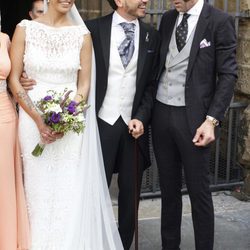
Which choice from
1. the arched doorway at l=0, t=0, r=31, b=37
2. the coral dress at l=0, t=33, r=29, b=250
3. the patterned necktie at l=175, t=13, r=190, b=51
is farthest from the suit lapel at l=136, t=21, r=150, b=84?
the arched doorway at l=0, t=0, r=31, b=37

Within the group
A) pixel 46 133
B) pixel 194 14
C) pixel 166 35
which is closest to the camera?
pixel 46 133

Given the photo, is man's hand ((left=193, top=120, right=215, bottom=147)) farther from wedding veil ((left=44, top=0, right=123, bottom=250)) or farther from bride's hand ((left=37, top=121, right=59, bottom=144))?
bride's hand ((left=37, top=121, right=59, bottom=144))

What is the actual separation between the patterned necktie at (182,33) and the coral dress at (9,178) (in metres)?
1.20

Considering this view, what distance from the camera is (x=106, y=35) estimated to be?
410 centimetres

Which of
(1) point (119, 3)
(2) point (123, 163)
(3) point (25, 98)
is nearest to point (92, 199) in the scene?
(2) point (123, 163)

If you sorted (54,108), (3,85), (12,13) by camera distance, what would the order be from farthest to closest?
(12,13) → (3,85) → (54,108)

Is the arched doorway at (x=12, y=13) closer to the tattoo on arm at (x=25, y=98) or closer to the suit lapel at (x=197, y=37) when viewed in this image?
the tattoo on arm at (x=25, y=98)

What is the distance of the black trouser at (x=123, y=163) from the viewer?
13.7 feet

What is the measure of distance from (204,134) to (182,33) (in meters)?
0.74

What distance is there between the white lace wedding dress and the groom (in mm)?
97

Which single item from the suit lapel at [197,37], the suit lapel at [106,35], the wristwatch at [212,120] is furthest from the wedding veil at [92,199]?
the wristwatch at [212,120]

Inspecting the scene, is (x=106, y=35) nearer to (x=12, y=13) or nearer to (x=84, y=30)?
(x=84, y=30)

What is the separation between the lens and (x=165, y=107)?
4.18 metres

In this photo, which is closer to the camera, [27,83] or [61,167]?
[27,83]
